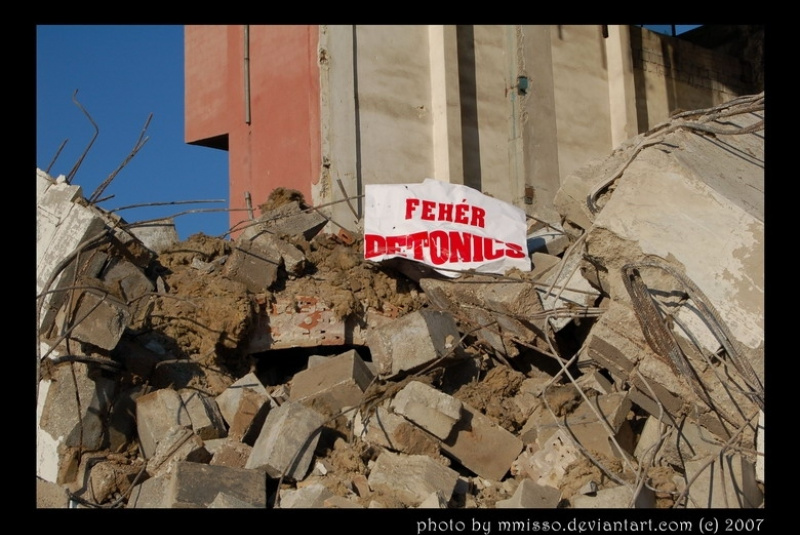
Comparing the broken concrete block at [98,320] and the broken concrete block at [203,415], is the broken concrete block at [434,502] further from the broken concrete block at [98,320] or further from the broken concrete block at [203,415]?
the broken concrete block at [98,320]

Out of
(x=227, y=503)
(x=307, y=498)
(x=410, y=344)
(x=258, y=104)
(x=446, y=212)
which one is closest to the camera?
(x=227, y=503)

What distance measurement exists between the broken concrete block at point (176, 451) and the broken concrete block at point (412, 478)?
3.35 feet

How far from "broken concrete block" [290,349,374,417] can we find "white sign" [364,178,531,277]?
4.82 ft

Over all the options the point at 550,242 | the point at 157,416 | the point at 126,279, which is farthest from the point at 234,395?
the point at 550,242

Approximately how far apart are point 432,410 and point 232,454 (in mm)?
1209

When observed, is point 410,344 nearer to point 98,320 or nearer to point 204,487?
point 204,487

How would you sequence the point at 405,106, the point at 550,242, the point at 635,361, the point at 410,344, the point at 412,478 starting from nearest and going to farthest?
the point at 412,478, the point at 635,361, the point at 410,344, the point at 550,242, the point at 405,106

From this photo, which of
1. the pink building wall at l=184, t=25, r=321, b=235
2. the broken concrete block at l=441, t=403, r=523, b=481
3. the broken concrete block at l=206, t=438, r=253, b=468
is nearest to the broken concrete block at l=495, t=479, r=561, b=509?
the broken concrete block at l=441, t=403, r=523, b=481

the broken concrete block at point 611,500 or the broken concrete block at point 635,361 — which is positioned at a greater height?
the broken concrete block at point 635,361

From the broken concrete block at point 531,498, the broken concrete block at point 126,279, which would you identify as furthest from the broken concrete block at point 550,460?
the broken concrete block at point 126,279

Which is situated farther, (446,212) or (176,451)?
Result: (446,212)

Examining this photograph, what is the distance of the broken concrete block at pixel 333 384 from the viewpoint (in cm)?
615

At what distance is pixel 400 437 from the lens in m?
5.73

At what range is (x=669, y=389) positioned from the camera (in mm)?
5930
